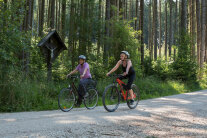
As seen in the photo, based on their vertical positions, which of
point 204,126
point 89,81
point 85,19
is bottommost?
point 204,126

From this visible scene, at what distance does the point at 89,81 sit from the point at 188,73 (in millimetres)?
14155

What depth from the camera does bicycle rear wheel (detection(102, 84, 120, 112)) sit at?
767 centimetres

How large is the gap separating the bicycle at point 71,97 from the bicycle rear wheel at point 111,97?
122cm

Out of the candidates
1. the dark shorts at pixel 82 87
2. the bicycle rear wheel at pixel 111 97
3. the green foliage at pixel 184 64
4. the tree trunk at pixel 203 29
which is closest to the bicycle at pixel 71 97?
the dark shorts at pixel 82 87

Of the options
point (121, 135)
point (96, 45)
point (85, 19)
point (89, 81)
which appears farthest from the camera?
point (96, 45)

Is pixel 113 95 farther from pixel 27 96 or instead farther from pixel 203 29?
pixel 203 29

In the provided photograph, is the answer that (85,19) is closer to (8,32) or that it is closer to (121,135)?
(8,32)

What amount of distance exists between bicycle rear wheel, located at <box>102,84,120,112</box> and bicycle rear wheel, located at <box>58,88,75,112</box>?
1380 millimetres

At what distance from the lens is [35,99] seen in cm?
909

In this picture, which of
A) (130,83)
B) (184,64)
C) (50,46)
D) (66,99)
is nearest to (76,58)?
(50,46)

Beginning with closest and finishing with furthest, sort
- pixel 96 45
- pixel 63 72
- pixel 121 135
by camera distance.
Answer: pixel 121 135, pixel 63 72, pixel 96 45

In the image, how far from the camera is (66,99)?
26.9ft

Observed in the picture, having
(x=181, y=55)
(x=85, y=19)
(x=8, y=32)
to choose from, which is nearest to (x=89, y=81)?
(x=8, y=32)

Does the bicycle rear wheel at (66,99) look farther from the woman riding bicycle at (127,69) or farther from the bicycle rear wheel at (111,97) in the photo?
the woman riding bicycle at (127,69)
